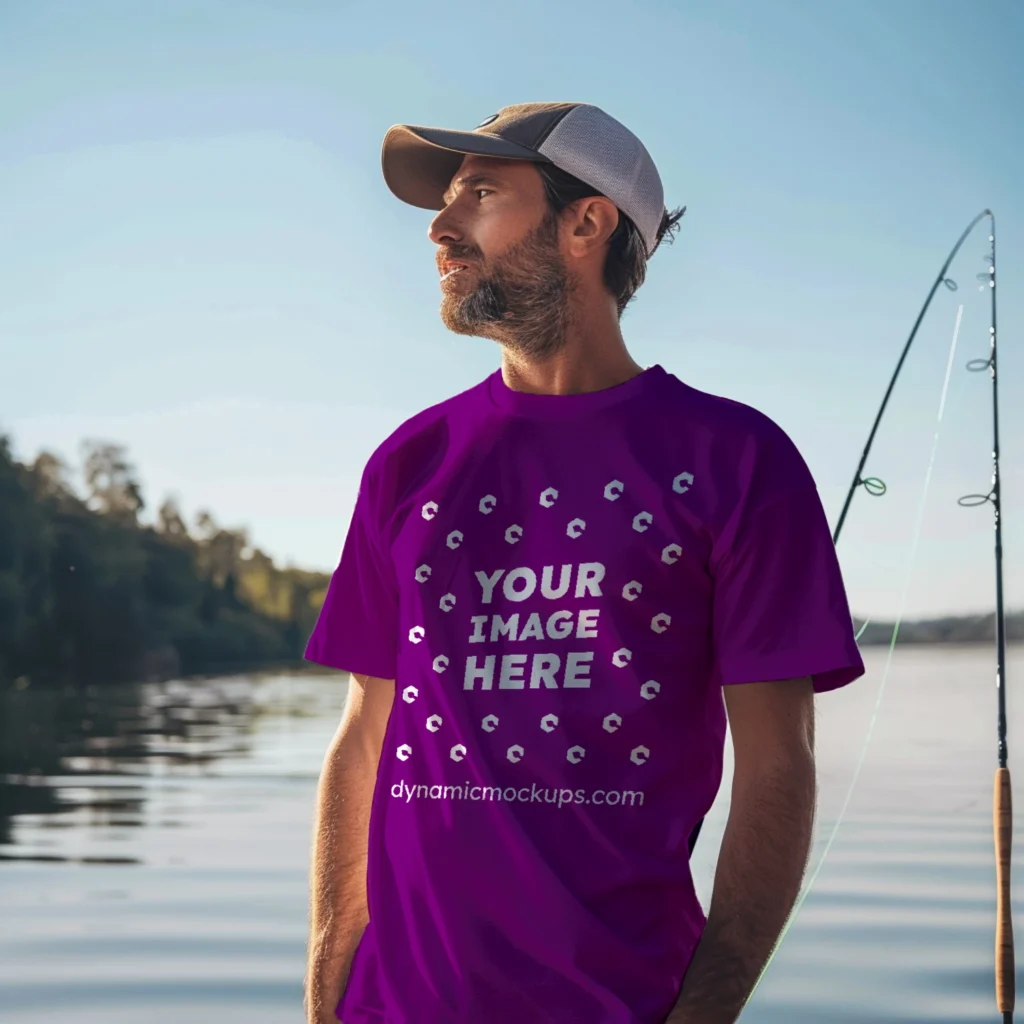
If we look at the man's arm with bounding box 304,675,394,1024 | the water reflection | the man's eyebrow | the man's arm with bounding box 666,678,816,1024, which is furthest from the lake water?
the man's eyebrow

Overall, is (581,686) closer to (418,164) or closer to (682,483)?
(682,483)

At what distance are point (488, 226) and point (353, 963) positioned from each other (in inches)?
39.2

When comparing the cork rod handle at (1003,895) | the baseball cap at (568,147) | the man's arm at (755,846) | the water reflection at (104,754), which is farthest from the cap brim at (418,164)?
the water reflection at (104,754)

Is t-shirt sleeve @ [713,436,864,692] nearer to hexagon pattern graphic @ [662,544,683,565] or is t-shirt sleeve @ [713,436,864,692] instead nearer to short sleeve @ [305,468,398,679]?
hexagon pattern graphic @ [662,544,683,565]

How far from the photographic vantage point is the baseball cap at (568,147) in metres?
2.22

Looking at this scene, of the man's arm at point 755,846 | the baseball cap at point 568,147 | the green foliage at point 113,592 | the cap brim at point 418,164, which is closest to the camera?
the man's arm at point 755,846

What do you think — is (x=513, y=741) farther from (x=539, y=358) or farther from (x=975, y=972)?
(x=975, y=972)

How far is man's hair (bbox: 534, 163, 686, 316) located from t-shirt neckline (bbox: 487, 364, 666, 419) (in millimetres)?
205

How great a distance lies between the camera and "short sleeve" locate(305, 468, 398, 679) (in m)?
2.24

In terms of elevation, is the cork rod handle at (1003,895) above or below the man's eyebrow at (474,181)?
below

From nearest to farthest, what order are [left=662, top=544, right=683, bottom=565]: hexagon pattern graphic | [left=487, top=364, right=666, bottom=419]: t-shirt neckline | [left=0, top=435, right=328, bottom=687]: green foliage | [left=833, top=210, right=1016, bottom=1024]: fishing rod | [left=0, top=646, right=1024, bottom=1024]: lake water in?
[left=662, top=544, right=683, bottom=565]: hexagon pattern graphic, [left=487, top=364, right=666, bottom=419]: t-shirt neckline, [left=833, top=210, right=1016, bottom=1024]: fishing rod, [left=0, top=646, right=1024, bottom=1024]: lake water, [left=0, top=435, right=328, bottom=687]: green foliage

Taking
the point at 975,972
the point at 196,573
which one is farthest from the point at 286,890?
the point at 196,573

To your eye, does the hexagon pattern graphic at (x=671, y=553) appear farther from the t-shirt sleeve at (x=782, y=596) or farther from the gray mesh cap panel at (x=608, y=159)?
the gray mesh cap panel at (x=608, y=159)

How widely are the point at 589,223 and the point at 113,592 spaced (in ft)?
192
